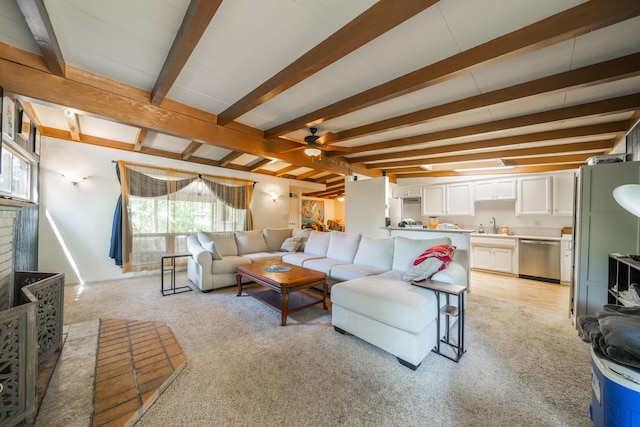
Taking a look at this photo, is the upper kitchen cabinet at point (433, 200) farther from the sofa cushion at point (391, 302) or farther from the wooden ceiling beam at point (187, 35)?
the wooden ceiling beam at point (187, 35)

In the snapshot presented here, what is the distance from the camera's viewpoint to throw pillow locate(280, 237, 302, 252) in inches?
200

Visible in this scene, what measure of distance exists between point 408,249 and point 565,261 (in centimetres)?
366

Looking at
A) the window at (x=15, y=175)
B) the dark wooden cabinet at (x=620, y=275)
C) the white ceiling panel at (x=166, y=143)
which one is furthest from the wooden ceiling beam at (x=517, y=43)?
the window at (x=15, y=175)

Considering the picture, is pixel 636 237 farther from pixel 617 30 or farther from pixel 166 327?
pixel 166 327

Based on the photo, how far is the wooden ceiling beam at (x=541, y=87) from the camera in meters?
1.94

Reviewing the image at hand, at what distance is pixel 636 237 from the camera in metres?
2.39

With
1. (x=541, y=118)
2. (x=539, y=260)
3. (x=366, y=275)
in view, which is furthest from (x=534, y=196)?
(x=366, y=275)

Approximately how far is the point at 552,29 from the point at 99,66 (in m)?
3.78

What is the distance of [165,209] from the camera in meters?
5.12

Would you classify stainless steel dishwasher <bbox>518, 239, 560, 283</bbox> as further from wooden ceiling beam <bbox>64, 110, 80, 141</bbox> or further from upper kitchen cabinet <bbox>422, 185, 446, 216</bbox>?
wooden ceiling beam <bbox>64, 110, 80, 141</bbox>

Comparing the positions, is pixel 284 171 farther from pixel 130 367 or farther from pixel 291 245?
pixel 130 367

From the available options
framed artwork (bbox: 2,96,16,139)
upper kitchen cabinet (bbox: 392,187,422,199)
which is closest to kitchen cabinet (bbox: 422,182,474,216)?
upper kitchen cabinet (bbox: 392,187,422,199)

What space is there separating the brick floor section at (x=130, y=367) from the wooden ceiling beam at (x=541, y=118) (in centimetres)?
431

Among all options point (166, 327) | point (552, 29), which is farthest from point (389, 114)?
point (166, 327)
